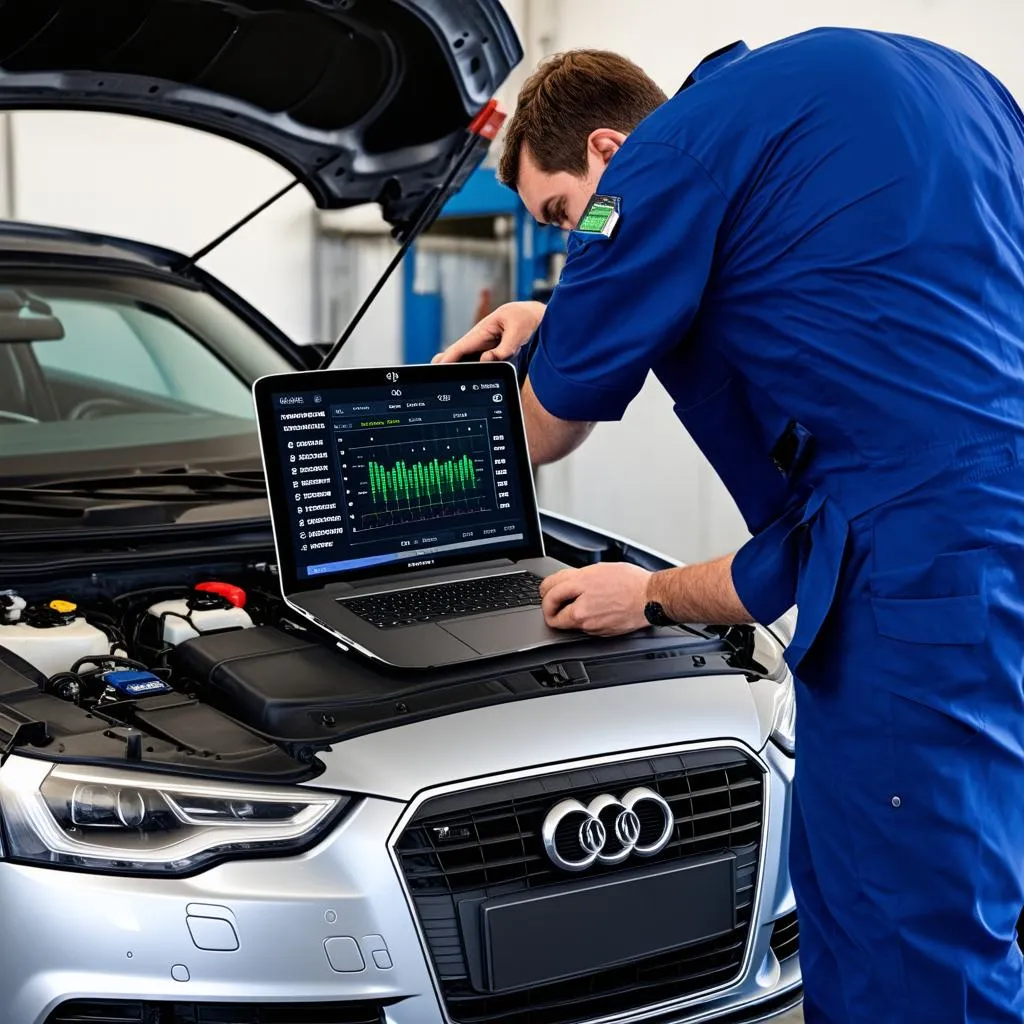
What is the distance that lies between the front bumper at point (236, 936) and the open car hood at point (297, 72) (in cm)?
129

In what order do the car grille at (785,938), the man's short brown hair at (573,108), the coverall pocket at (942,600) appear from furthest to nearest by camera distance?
the car grille at (785,938)
the man's short brown hair at (573,108)
the coverall pocket at (942,600)

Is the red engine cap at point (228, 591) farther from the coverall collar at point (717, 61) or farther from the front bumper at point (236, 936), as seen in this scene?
the coverall collar at point (717, 61)

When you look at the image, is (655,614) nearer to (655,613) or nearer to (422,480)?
(655,613)

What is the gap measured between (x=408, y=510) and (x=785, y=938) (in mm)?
802

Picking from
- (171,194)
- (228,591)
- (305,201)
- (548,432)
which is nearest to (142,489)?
(228,591)

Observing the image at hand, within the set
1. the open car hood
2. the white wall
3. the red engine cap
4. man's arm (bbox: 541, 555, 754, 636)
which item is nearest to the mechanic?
man's arm (bbox: 541, 555, 754, 636)

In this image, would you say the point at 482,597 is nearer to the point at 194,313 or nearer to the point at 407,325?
the point at 194,313

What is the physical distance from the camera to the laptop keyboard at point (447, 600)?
190 centimetres

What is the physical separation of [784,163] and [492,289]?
554 centimetres

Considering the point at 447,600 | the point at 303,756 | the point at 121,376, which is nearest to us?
the point at 303,756

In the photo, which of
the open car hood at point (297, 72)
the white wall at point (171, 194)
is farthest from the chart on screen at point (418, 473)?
the white wall at point (171, 194)

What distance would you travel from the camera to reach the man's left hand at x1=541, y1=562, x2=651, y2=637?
1820 millimetres

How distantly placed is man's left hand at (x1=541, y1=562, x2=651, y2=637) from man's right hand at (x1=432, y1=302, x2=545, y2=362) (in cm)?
44

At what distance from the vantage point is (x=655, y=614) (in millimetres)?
1771
